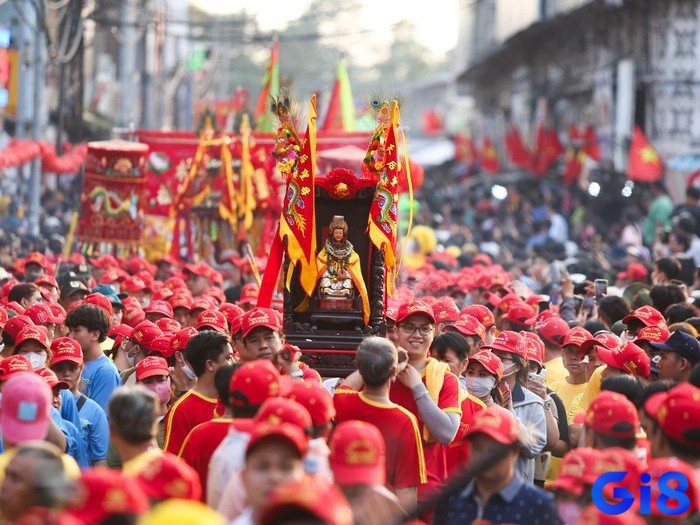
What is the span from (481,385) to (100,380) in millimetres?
2781

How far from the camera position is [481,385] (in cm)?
1045

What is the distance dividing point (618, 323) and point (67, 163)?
836 inches

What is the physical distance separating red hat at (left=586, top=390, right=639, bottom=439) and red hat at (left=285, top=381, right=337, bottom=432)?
1.29 meters

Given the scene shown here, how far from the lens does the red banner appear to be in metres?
23.0

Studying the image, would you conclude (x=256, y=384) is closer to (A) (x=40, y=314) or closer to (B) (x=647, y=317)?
(B) (x=647, y=317)

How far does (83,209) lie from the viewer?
23047mm

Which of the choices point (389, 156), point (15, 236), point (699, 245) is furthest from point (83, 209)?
point (389, 156)

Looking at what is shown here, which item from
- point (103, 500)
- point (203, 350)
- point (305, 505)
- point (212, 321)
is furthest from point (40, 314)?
point (305, 505)

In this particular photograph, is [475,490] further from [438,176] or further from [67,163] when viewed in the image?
[438,176]

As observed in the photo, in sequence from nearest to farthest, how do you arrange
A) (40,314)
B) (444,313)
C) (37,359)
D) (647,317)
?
(37,359) → (647,317) → (40,314) → (444,313)

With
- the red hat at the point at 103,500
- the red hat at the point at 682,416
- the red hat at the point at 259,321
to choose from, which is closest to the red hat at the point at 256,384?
the red hat at the point at 682,416

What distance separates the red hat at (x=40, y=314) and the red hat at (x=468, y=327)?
324 centimetres

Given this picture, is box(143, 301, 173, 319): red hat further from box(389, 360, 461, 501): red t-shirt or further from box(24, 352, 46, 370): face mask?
box(389, 360, 461, 501): red t-shirt

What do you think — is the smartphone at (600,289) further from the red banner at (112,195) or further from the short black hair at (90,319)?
the red banner at (112,195)
